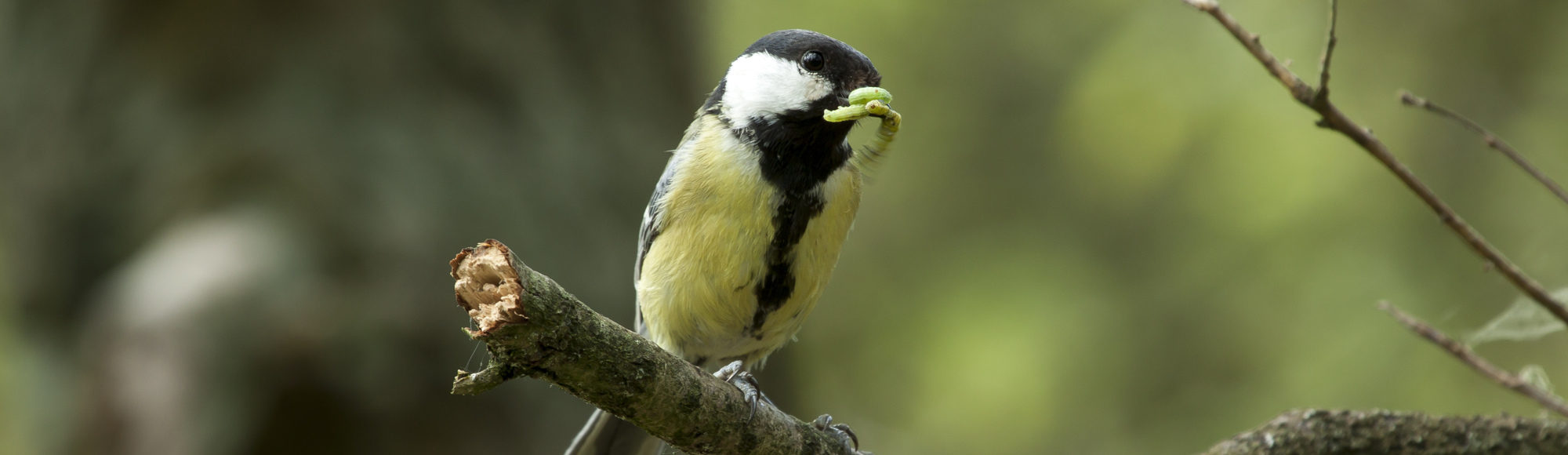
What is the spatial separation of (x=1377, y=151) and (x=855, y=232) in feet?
12.3

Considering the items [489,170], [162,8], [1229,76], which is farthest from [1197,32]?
[162,8]

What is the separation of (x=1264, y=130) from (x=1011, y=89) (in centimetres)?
122

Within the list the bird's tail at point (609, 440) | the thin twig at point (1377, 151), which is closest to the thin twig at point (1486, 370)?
the thin twig at point (1377, 151)

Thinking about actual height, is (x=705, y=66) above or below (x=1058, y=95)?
below

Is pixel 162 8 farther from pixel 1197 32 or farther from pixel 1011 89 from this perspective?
pixel 1197 32

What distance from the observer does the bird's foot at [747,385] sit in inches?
59.5

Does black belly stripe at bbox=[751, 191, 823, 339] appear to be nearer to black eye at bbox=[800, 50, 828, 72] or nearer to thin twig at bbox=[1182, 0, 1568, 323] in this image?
black eye at bbox=[800, 50, 828, 72]

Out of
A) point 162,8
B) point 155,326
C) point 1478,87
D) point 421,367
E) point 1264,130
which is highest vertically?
point 1478,87

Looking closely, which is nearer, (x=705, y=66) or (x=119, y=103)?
(x=119, y=103)

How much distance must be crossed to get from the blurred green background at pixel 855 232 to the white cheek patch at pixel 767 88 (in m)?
1.10

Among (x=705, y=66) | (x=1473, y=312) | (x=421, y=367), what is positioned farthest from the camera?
(x=705, y=66)

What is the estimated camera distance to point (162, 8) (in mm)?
3199

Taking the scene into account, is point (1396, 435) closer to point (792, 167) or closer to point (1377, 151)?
point (1377, 151)

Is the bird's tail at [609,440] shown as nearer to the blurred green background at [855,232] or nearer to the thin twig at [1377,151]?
the blurred green background at [855,232]
